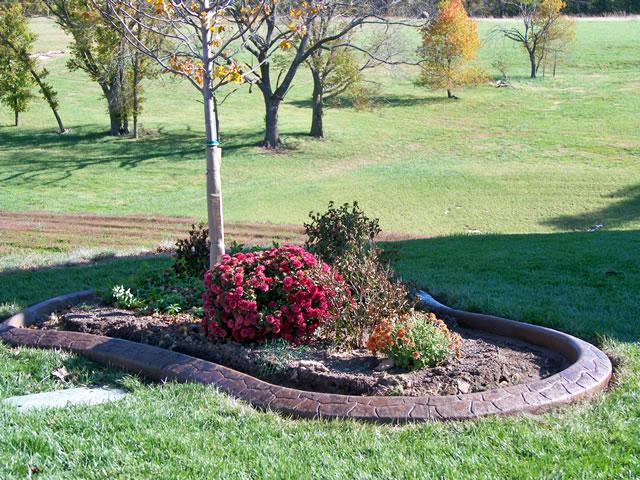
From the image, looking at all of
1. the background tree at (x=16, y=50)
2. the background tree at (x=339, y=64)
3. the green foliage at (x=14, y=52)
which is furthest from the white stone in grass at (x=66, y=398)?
the green foliage at (x=14, y=52)

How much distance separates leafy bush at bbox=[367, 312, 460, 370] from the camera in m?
5.00

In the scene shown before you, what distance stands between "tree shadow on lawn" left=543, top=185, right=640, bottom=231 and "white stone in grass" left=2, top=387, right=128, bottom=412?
16.3m

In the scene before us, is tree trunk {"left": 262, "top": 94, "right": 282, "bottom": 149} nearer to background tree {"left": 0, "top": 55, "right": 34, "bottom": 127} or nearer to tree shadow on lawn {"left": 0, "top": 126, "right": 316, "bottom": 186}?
tree shadow on lawn {"left": 0, "top": 126, "right": 316, "bottom": 186}

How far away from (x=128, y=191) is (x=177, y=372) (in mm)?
22448

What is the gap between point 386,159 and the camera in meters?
31.4

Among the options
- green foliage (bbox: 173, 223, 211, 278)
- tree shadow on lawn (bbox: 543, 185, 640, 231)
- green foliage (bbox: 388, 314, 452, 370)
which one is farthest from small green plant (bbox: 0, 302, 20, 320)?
tree shadow on lawn (bbox: 543, 185, 640, 231)

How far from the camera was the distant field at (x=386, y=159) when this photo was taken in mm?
22344

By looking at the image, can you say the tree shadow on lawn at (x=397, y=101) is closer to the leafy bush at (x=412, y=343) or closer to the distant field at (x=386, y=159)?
the distant field at (x=386, y=159)

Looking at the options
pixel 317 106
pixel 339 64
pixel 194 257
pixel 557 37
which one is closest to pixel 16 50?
pixel 317 106

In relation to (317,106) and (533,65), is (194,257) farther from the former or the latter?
(533,65)

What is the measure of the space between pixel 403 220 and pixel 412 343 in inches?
624

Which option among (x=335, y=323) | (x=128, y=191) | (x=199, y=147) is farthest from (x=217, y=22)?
(x=199, y=147)

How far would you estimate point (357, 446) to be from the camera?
3.81 metres

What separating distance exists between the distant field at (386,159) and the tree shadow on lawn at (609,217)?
6 cm
